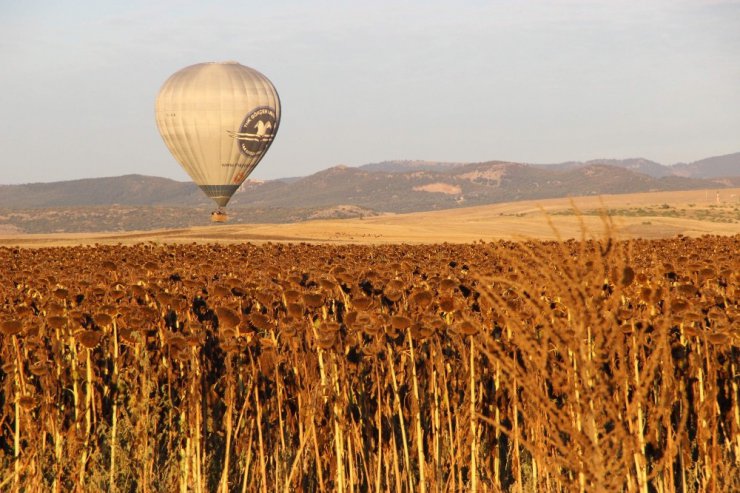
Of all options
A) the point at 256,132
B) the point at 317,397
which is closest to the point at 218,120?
the point at 256,132

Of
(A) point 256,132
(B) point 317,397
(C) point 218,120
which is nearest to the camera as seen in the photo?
(B) point 317,397

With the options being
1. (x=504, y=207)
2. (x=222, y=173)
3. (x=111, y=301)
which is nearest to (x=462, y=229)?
(x=222, y=173)

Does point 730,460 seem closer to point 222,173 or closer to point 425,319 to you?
point 425,319

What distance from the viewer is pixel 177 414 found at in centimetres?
895

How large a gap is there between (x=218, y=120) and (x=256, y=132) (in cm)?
297

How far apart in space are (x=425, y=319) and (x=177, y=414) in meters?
2.86

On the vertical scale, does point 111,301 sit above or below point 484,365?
above

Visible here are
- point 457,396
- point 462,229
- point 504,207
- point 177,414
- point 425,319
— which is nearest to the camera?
point 425,319

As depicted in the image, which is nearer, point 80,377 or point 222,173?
point 80,377

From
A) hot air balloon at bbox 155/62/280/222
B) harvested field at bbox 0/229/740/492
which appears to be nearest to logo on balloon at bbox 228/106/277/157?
hot air balloon at bbox 155/62/280/222

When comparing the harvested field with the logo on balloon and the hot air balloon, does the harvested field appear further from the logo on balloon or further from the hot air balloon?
the logo on balloon

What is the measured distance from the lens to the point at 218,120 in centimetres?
6028

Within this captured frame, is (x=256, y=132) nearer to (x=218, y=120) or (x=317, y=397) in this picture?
(x=218, y=120)

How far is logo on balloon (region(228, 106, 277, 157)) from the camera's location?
6156cm
